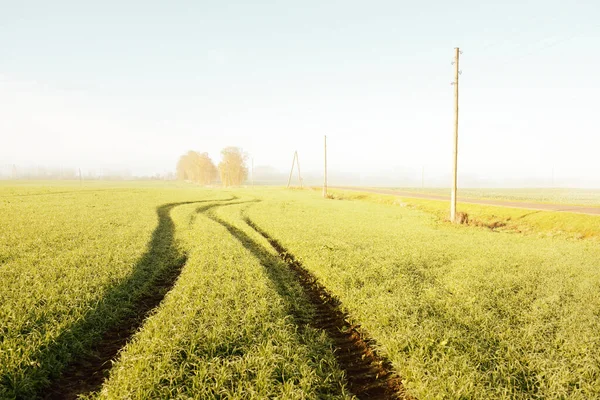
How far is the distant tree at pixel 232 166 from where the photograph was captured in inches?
4700

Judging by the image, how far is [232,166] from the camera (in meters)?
121

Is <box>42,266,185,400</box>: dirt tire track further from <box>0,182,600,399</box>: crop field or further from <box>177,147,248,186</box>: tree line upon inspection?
<box>177,147,248,186</box>: tree line

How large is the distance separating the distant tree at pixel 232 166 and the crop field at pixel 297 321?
→ 10543 cm

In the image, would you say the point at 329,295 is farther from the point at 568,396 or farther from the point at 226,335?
the point at 568,396

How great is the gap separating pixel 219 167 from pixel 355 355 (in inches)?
4698

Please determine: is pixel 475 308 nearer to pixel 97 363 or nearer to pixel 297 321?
pixel 297 321

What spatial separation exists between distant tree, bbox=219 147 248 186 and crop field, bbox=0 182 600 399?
105 metres

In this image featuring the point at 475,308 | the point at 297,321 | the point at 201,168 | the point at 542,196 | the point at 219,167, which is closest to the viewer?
the point at 297,321

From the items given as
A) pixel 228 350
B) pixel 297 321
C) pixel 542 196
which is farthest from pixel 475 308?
pixel 542 196

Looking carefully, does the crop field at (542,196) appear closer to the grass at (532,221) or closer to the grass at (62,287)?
the grass at (532,221)

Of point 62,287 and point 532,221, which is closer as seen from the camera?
point 62,287

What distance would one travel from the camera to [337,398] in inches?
205

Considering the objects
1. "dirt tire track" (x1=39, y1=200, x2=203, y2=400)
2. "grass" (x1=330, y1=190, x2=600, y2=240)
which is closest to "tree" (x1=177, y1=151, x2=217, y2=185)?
"grass" (x1=330, y1=190, x2=600, y2=240)

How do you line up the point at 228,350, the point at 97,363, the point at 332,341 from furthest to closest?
1. the point at 332,341
2. the point at 97,363
3. the point at 228,350
